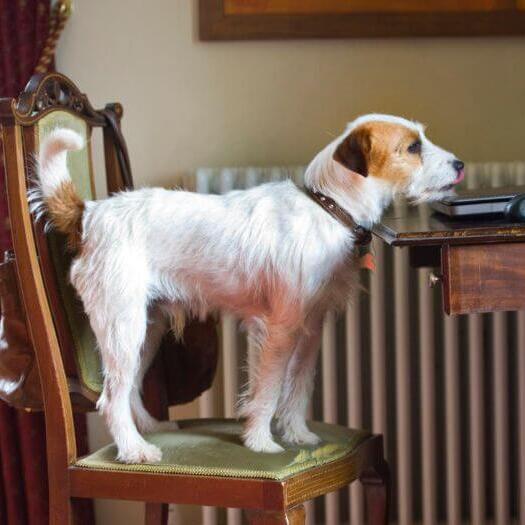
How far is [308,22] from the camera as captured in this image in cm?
201

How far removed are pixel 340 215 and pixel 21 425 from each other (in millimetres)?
1020

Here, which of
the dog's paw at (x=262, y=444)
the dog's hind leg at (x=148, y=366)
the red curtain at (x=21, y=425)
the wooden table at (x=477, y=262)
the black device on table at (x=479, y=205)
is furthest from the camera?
the red curtain at (x=21, y=425)

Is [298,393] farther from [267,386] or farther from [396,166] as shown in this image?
[396,166]

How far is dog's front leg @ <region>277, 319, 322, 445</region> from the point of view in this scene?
1446 mm

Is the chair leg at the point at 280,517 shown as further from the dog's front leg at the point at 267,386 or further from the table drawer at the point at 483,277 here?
the table drawer at the point at 483,277

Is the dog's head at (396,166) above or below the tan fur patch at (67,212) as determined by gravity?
above

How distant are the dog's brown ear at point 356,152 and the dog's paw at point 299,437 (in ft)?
1.39

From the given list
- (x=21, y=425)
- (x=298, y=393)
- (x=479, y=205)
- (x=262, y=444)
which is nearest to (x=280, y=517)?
(x=262, y=444)

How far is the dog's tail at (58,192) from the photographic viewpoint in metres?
1.40

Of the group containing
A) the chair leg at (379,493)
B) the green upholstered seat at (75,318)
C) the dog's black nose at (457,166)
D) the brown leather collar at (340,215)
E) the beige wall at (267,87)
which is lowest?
the chair leg at (379,493)

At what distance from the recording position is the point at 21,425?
2.01m

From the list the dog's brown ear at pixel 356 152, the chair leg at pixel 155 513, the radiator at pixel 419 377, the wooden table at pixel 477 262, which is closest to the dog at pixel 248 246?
the dog's brown ear at pixel 356 152

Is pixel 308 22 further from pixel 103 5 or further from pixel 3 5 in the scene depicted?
pixel 3 5

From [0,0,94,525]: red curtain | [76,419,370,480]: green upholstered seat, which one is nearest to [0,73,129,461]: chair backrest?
[76,419,370,480]: green upholstered seat
